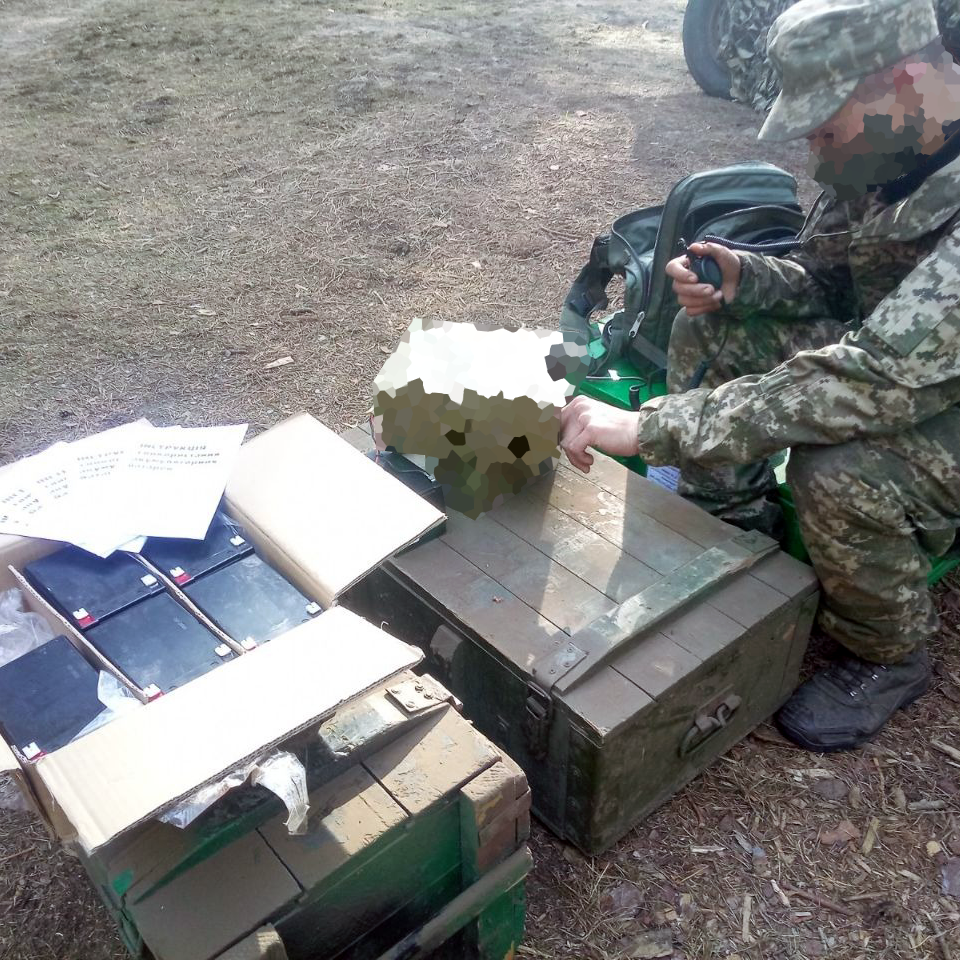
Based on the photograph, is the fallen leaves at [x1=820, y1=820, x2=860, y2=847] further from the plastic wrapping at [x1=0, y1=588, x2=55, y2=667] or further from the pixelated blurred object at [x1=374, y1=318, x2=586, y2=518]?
the plastic wrapping at [x1=0, y1=588, x2=55, y2=667]

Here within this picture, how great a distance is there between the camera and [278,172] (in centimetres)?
575

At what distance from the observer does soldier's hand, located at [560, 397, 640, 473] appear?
7.16ft

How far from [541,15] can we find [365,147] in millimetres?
4141

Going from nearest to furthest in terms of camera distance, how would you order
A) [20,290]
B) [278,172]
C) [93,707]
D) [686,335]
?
1. [93,707]
2. [686,335]
3. [20,290]
4. [278,172]

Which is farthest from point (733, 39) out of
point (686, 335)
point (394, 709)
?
point (394, 709)

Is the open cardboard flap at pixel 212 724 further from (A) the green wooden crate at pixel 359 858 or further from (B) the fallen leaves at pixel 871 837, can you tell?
(B) the fallen leaves at pixel 871 837

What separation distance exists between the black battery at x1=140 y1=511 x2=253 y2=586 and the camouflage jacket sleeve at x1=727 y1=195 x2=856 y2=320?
5.06 ft

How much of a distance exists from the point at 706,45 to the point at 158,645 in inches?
266

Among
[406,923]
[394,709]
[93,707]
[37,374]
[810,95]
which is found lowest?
[37,374]

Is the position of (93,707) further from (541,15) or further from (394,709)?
(541,15)

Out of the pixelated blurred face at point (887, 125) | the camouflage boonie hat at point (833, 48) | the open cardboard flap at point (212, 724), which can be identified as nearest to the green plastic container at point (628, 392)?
the pixelated blurred face at point (887, 125)

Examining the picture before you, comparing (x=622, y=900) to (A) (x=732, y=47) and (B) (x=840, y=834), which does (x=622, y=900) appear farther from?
(A) (x=732, y=47)

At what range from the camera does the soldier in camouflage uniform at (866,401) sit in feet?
6.37

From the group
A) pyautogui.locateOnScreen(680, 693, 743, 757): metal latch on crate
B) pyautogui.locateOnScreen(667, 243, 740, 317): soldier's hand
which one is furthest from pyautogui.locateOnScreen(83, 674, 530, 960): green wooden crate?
pyautogui.locateOnScreen(667, 243, 740, 317): soldier's hand
